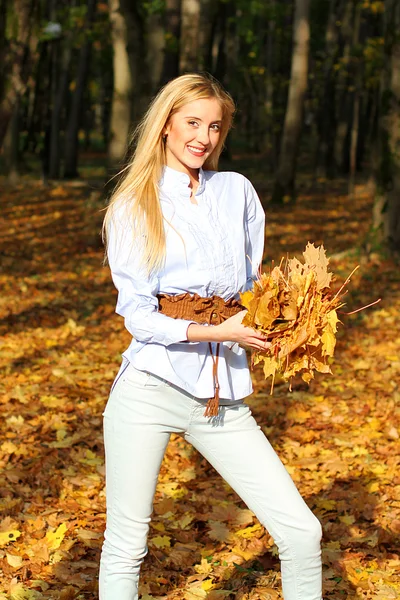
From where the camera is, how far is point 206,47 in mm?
16469

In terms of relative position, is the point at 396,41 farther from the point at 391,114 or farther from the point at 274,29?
the point at 274,29

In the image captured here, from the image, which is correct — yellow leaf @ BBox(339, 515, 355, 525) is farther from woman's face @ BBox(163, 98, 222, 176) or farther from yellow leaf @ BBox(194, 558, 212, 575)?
woman's face @ BBox(163, 98, 222, 176)

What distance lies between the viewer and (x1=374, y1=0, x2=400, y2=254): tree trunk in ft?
42.3

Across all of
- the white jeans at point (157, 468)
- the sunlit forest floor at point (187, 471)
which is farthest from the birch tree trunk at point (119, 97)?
the white jeans at point (157, 468)

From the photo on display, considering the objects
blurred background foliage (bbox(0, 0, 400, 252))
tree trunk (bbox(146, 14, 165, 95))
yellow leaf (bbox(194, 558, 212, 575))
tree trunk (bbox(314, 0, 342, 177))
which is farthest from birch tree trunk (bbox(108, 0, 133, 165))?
tree trunk (bbox(314, 0, 342, 177))

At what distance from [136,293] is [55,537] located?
242cm

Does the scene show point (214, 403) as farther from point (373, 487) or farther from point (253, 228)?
point (373, 487)

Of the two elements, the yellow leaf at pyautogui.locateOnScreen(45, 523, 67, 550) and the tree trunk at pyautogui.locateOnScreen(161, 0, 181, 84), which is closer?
the yellow leaf at pyautogui.locateOnScreen(45, 523, 67, 550)

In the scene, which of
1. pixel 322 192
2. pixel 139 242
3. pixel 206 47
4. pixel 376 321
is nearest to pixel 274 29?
pixel 322 192

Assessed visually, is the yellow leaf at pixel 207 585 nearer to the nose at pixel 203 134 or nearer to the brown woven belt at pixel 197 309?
the brown woven belt at pixel 197 309

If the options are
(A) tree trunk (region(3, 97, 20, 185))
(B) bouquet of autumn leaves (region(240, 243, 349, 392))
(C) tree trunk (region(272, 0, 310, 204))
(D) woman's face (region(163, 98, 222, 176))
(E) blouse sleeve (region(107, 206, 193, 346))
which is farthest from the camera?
(A) tree trunk (region(3, 97, 20, 185))

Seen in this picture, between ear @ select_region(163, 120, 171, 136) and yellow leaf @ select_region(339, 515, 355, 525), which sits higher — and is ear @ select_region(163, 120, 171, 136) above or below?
above

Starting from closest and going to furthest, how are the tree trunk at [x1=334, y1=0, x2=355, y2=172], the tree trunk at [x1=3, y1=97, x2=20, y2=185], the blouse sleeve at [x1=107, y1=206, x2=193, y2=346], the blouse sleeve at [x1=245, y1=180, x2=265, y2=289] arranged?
the blouse sleeve at [x1=107, y1=206, x2=193, y2=346]
the blouse sleeve at [x1=245, y1=180, x2=265, y2=289]
the tree trunk at [x1=3, y1=97, x2=20, y2=185]
the tree trunk at [x1=334, y1=0, x2=355, y2=172]

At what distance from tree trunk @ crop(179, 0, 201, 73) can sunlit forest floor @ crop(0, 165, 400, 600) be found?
579 cm
